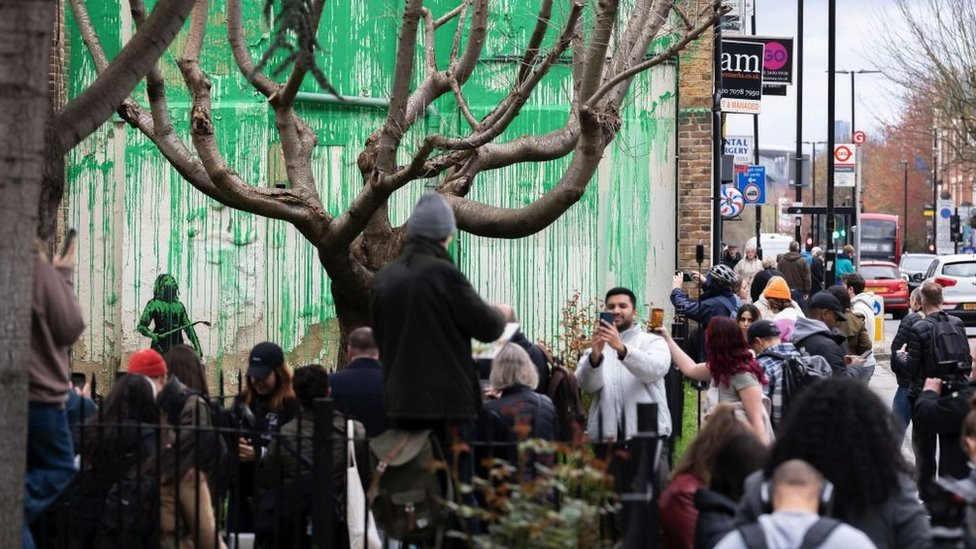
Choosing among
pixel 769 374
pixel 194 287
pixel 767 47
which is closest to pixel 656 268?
pixel 194 287

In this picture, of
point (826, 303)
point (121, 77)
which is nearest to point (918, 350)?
point (826, 303)

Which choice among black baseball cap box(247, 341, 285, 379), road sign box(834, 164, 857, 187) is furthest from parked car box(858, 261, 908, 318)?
black baseball cap box(247, 341, 285, 379)

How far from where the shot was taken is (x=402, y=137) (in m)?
13.3

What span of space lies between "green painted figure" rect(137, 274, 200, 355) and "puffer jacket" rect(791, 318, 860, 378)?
31.2 ft

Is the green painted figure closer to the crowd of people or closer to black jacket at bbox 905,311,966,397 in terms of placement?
black jacket at bbox 905,311,966,397

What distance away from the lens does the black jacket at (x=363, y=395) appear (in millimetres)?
8344

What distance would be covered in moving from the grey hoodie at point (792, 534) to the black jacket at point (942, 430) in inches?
220

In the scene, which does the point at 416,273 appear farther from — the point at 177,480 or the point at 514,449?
the point at 177,480

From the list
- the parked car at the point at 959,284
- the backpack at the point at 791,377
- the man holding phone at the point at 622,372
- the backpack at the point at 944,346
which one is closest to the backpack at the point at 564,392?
the man holding phone at the point at 622,372

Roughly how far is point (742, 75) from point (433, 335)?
59.8 ft

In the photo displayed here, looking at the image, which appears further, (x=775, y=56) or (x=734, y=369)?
(x=775, y=56)

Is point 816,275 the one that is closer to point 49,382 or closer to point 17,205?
point 49,382

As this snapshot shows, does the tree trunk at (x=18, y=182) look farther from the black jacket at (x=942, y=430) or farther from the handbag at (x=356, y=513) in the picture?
the black jacket at (x=942, y=430)

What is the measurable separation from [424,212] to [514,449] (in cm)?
112
